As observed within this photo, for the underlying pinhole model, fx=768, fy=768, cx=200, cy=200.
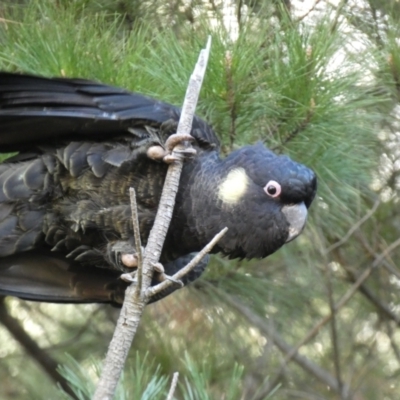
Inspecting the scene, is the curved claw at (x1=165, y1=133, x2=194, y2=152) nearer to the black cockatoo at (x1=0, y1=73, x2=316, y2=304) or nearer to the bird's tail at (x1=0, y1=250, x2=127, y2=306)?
the black cockatoo at (x1=0, y1=73, x2=316, y2=304)

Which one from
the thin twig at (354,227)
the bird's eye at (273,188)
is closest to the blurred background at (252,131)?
the thin twig at (354,227)

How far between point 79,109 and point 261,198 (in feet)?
1.26

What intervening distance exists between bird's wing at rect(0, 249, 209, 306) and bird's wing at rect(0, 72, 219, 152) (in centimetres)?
32

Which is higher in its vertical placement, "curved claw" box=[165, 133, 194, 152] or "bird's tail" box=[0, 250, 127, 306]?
"curved claw" box=[165, 133, 194, 152]

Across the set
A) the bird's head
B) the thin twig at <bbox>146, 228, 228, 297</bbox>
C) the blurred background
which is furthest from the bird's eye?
the thin twig at <bbox>146, 228, 228, 297</bbox>

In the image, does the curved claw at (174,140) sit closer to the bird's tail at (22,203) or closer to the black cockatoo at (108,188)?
the black cockatoo at (108,188)

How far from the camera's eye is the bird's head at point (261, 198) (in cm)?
140

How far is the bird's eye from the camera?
141 centimetres

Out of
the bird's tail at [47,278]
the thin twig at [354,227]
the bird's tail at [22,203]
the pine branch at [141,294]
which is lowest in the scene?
the bird's tail at [47,278]

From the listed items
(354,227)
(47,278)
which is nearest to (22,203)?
(47,278)

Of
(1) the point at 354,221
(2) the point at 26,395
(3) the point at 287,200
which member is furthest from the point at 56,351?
(3) the point at 287,200

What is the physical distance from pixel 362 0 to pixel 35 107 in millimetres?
817

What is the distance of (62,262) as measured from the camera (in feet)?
5.57

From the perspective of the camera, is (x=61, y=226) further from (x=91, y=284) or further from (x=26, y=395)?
(x=26, y=395)
